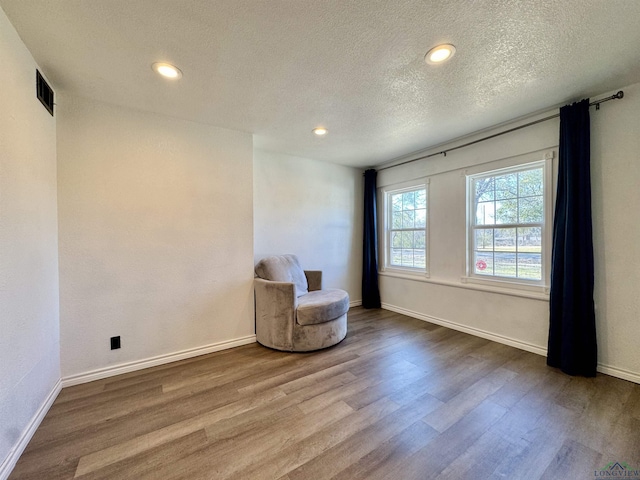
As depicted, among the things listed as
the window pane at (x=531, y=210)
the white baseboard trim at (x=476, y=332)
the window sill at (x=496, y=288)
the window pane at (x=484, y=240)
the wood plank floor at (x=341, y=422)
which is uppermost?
the window pane at (x=531, y=210)

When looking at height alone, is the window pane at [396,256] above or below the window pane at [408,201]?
below

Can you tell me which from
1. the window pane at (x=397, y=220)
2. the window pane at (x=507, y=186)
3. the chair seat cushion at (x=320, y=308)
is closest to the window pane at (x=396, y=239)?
the window pane at (x=397, y=220)

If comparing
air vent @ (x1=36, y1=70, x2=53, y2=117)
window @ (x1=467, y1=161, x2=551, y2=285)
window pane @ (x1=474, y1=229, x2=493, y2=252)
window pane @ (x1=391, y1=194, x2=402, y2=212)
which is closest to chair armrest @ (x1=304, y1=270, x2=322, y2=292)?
window pane @ (x1=391, y1=194, x2=402, y2=212)

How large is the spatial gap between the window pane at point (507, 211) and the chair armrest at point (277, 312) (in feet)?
8.23

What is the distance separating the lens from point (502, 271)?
3.03 meters

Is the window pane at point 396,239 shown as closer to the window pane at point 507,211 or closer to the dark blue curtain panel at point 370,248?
the dark blue curtain panel at point 370,248

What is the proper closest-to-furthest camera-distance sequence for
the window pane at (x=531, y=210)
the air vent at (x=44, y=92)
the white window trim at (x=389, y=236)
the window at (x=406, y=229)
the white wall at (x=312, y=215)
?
the air vent at (x=44, y=92) < the window pane at (x=531, y=210) < the white wall at (x=312, y=215) < the white window trim at (x=389, y=236) < the window at (x=406, y=229)

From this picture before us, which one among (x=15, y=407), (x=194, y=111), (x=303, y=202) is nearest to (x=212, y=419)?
(x=15, y=407)

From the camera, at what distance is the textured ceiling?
1.40 metres

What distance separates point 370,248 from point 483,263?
166cm

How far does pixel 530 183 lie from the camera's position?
2.79 m

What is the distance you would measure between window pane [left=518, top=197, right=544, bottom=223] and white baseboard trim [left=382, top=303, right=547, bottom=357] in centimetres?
131

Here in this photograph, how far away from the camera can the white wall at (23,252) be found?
136cm

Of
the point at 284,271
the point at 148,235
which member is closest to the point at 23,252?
the point at 148,235
